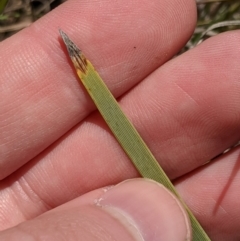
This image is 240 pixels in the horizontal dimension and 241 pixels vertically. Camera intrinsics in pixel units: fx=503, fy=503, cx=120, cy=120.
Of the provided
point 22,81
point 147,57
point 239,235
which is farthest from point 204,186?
point 22,81

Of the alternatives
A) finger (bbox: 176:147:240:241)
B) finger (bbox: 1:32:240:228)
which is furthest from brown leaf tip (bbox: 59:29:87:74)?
finger (bbox: 176:147:240:241)

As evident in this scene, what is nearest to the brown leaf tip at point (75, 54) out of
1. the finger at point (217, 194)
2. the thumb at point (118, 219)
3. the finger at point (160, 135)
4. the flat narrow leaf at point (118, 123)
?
the flat narrow leaf at point (118, 123)

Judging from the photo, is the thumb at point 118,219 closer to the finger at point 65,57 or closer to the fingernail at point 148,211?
the fingernail at point 148,211

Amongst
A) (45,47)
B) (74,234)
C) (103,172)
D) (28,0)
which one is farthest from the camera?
(28,0)

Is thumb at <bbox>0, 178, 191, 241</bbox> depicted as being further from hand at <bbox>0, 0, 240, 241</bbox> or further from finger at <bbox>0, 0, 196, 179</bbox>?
finger at <bbox>0, 0, 196, 179</bbox>

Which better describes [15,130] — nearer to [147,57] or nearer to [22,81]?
[22,81]

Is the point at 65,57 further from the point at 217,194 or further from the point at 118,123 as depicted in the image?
the point at 217,194

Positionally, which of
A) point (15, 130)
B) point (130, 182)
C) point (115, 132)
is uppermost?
point (15, 130)
